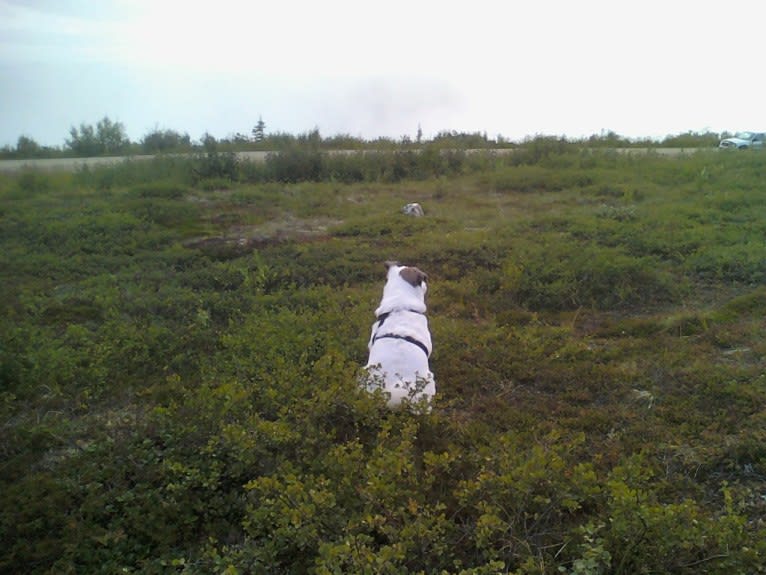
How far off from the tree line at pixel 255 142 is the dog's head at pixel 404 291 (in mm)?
9307

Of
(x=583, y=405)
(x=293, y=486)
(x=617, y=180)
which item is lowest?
(x=583, y=405)

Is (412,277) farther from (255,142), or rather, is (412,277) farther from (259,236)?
(255,142)

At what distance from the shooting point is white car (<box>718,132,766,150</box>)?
600 inches

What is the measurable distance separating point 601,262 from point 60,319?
586cm

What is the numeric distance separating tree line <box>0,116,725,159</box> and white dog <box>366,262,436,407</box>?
9476 millimetres

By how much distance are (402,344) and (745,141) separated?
14674 mm

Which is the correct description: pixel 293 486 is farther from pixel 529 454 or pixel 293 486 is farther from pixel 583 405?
pixel 583 405

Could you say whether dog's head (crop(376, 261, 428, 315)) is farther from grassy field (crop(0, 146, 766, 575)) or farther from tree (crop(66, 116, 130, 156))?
tree (crop(66, 116, 130, 156))

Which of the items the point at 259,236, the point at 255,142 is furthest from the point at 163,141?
the point at 259,236

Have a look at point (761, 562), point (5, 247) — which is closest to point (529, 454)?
point (761, 562)

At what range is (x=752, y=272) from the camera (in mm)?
7238

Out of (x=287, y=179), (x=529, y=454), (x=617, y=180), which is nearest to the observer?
(x=529, y=454)

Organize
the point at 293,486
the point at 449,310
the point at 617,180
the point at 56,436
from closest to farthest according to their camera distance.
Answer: the point at 293,486 → the point at 56,436 → the point at 449,310 → the point at 617,180

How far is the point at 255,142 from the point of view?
17391 mm
